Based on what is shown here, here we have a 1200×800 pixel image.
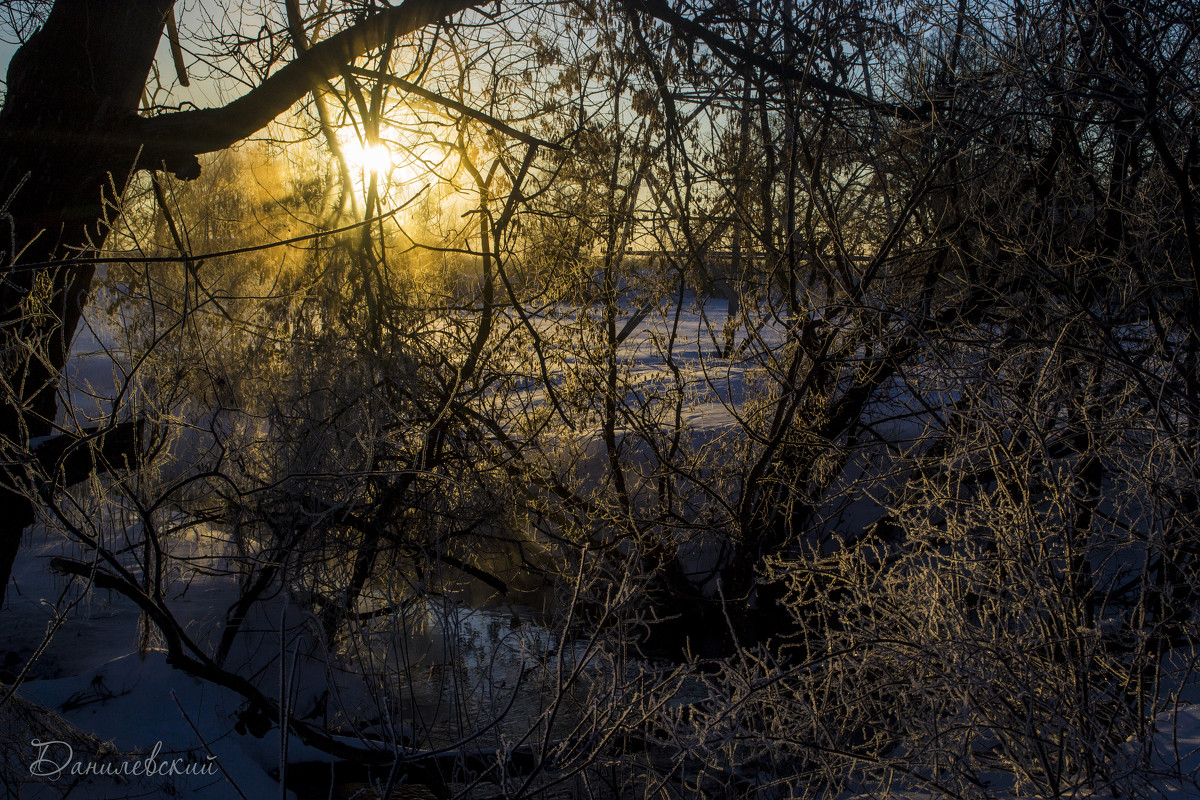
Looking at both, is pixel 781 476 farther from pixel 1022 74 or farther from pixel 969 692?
pixel 1022 74

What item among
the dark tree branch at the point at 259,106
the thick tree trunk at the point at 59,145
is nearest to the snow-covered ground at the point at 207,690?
the thick tree trunk at the point at 59,145

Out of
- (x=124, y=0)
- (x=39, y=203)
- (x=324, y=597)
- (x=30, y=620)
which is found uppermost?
(x=124, y=0)

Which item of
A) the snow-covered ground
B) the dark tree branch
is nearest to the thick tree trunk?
the dark tree branch

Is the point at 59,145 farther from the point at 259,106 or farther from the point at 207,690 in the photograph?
the point at 207,690

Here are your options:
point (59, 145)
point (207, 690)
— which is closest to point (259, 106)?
point (59, 145)

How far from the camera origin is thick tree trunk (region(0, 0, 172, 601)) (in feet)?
10.3

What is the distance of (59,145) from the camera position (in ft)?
10.5

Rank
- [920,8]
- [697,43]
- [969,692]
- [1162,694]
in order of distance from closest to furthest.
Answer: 1. [969,692]
2. [1162,694]
3. [920,8]
4. [697,43]

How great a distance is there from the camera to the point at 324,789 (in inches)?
165

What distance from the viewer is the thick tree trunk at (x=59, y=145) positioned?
314cm

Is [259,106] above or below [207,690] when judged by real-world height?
above

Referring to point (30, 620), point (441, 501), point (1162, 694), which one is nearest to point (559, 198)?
point (441, 501)

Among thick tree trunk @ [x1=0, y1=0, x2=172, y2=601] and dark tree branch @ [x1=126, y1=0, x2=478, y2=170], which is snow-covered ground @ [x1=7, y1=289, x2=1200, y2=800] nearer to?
thick tree trunk @ [x1=0, y1=0, x2=172, y2=601]

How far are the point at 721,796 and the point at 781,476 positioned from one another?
Result: 2.23 m
